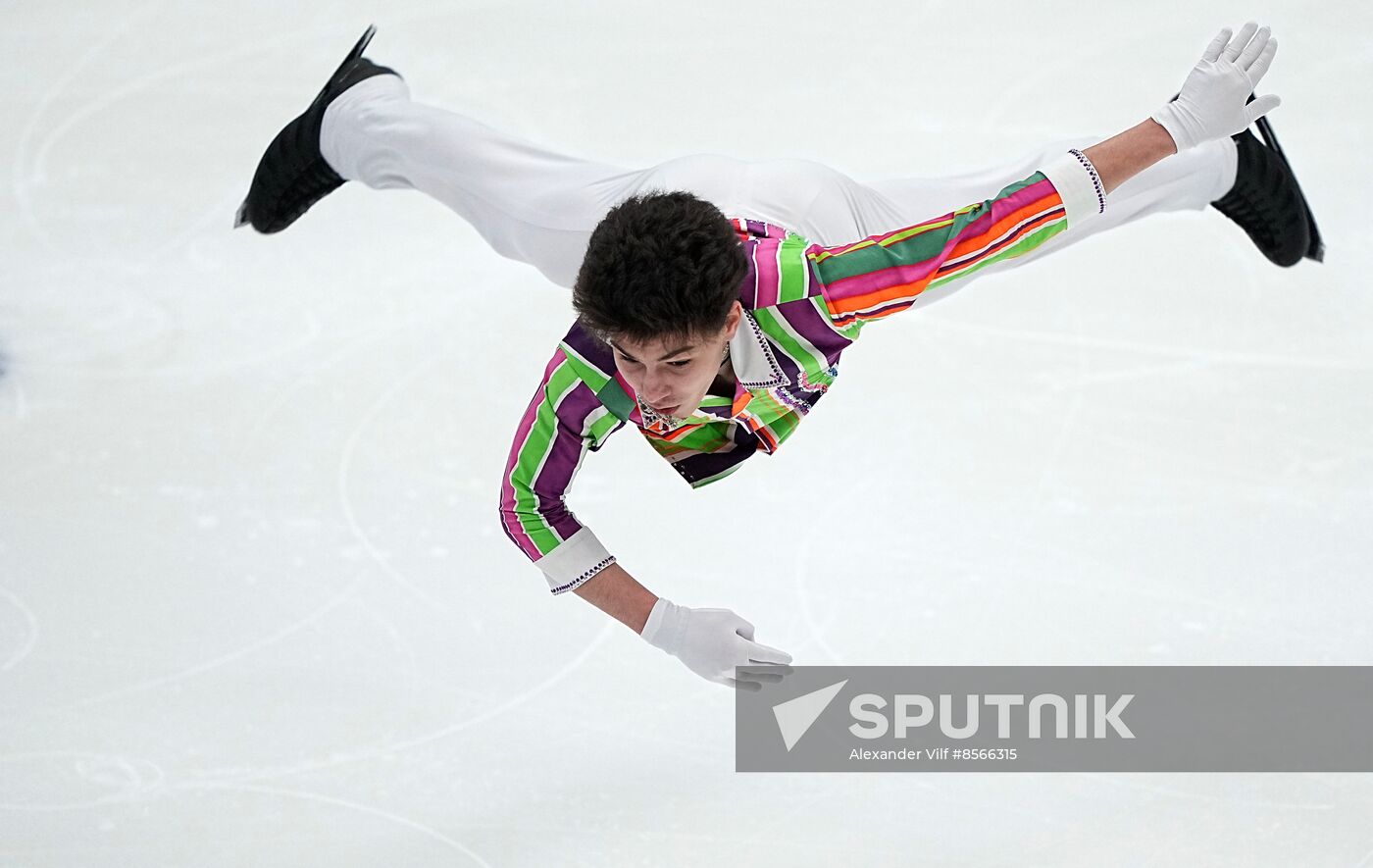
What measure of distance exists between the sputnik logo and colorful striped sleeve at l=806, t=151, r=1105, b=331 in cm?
88

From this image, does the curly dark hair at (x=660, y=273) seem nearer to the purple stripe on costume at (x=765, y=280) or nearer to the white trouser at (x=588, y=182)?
the purple stripe on costume at (x=765, y=280)

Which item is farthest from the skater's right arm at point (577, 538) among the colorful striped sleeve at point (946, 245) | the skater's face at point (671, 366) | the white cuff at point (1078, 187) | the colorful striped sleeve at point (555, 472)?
the white cuff at point (1078, 187)

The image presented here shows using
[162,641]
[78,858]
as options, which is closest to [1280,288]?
[162,641]

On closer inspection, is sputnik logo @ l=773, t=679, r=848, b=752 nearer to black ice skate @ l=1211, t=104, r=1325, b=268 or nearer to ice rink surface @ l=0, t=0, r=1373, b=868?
ice rink surface @ l=0, t=0, r=1373, b=868

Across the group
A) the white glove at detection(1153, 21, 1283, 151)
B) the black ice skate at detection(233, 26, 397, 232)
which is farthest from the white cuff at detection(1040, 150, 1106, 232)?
the black ice skate at detection(233, 26, 397, 232)

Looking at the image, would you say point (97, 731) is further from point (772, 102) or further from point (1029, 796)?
point (772, 102)

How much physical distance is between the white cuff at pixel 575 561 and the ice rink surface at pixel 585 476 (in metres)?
0.60

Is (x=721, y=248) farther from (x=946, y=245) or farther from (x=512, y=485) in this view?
(x=512, y=485)

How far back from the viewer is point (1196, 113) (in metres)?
2.34

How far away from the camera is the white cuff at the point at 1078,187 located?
2.25 m

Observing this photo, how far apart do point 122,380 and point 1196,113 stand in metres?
2.68

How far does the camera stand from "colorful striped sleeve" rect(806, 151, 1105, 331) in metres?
2.21

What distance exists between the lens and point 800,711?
2832 mm

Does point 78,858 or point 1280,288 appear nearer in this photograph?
point 78,858
